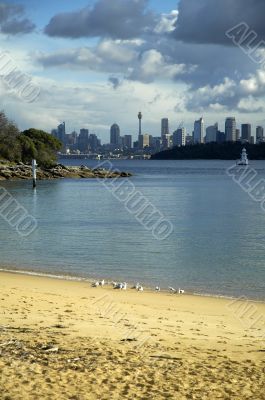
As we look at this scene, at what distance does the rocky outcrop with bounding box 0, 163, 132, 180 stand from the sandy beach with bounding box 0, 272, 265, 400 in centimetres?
9172

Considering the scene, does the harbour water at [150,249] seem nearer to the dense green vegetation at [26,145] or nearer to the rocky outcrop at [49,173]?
the rocky outcrop at [49,173]

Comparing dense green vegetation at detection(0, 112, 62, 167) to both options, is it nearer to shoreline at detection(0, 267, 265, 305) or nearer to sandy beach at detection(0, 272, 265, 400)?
shoreline at detection(0, 267, 265, 305)

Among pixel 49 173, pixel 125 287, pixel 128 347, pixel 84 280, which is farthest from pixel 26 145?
pixel 128 347

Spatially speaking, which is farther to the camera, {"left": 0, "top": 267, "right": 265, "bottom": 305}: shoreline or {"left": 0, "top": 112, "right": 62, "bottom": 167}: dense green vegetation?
{"left": 0, "top": 112, "right": 62, "bottom": 167}: dense green vegetation

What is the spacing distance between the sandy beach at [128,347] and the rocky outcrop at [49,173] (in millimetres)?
91723

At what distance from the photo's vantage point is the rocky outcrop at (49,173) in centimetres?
10950

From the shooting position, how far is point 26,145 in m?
120

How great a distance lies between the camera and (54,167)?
12838 centimetres

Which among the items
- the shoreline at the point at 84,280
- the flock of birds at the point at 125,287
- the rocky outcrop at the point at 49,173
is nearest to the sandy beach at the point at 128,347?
the shoreline at the point at 84,280

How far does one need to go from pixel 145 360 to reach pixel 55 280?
1095cm

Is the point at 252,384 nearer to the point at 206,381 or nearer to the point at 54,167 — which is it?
the point at 206,381

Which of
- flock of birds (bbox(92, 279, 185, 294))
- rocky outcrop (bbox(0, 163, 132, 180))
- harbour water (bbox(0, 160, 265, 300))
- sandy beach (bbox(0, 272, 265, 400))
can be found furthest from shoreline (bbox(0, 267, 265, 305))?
rocky outcrop (bbox(0, 163, 132, 180))

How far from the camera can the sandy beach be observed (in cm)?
886

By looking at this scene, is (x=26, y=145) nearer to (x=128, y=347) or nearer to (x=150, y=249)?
(x=150, y=249)
